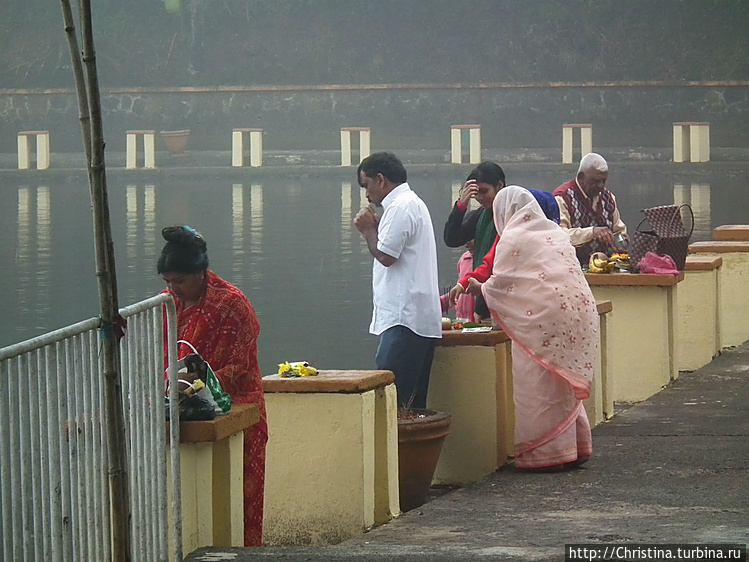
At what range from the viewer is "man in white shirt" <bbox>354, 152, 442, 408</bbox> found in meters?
5.36

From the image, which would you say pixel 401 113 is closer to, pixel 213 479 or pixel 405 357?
pixel 405 357

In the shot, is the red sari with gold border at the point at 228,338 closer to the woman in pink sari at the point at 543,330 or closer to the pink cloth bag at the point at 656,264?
the woman in pink sari at the point at 543,330

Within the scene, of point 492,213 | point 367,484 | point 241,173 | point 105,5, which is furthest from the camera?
point 105,5

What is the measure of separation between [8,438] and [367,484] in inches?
83.6

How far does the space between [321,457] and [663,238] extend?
3401 mm

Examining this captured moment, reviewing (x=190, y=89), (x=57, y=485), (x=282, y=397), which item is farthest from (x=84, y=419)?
(x=190, y=89)

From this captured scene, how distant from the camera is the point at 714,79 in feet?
123

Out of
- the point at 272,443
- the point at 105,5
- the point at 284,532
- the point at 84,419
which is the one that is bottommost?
the point at 284,532

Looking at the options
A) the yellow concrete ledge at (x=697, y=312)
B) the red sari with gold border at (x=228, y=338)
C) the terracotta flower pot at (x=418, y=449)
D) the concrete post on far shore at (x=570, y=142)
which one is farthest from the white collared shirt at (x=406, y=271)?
the concrete post on far shore at (x=570, y=142)

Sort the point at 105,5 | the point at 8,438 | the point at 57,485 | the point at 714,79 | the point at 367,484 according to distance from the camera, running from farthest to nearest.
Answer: the point at 105,5
the point at 714,79
the point at 367,484
the point at 57,485
the point at 8,438

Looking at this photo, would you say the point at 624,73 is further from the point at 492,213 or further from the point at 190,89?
the point at 492,213

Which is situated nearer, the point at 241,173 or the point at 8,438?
the point at 8,438

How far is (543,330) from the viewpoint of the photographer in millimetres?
5188

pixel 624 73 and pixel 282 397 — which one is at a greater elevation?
pixel 624 73
